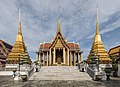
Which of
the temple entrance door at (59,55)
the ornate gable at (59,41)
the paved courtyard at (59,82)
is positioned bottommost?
the paved courtyard at (59,82)

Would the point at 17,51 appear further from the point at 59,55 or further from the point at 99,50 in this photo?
the point at 99,50

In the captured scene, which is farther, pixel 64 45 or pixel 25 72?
pixel 64 45

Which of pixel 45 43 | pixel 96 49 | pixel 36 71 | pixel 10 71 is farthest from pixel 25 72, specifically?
pixel 45 43

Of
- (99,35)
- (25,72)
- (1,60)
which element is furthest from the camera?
(1,60)

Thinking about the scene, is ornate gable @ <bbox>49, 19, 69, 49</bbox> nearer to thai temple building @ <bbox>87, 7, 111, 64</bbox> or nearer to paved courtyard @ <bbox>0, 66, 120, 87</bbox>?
thai temple building @ <bbox>87, 7, 111, 64</bbox>

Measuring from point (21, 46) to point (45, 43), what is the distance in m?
10.7

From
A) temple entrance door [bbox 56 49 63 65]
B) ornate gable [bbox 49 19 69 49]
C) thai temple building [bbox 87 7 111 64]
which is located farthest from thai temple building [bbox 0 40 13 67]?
thai temple building [bbox 87 7 111 64]

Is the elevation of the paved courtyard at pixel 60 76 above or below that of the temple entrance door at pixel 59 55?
below

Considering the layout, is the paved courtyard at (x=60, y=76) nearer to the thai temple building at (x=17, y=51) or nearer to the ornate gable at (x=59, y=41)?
the thai temple building at (x=17, y=51)

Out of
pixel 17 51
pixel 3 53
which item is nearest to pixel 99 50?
pixel 17 51

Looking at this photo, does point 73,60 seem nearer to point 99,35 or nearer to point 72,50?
point 72,50

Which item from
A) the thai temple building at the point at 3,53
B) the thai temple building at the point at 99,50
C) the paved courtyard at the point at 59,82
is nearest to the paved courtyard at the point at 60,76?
the paved courtyard at the point at 59,82

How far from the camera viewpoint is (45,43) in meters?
43.1

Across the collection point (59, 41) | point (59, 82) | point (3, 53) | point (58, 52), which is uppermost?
point (59, 41)
